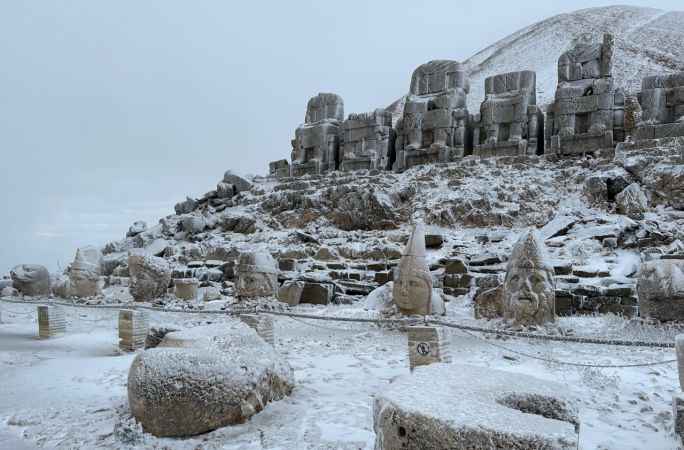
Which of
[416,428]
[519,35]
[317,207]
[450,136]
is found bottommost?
[416,428]

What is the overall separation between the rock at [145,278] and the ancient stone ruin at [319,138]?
13.2m

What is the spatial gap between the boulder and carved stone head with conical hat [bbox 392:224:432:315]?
3.12 meters

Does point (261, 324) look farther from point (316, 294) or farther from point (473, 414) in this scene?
point (316, 294)

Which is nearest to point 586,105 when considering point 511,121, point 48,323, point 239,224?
point 511,121

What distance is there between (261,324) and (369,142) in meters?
17.5

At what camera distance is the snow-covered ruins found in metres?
3.61

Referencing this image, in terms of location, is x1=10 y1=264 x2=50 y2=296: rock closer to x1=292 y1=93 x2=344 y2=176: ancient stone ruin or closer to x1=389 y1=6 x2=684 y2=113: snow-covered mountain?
x1=292 y1=93 x2=344 y2=176: ancient stone ruin

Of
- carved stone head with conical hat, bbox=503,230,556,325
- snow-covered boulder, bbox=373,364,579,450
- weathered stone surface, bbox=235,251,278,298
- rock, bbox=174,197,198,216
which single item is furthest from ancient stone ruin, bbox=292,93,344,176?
snow-covered boulder, bbox=373,364,579,450

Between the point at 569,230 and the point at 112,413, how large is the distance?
12.2 meters

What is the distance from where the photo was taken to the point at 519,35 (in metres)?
58.4

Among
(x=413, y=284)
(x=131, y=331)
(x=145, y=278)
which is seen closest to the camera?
(x=131, y=331)

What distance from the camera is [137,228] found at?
2358cm

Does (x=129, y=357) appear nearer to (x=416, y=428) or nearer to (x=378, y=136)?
(x=416, y=428)

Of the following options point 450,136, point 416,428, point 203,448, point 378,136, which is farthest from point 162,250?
point 416,428
